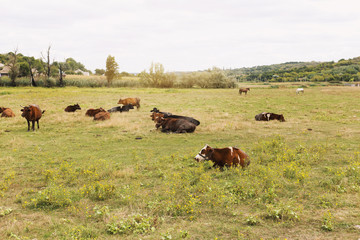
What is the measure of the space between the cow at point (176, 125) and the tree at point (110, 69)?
162ft

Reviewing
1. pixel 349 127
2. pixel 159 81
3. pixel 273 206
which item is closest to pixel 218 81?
pixel 159 81

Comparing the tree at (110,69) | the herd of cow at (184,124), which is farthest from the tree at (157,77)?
the herd of cow at (184,124)

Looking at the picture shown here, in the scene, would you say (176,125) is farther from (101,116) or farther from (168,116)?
(101,116)

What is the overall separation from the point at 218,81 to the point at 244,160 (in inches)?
2392

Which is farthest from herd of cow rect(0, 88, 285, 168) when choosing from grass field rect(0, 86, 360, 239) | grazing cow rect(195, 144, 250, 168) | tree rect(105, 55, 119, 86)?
tree rect(105, 55, 119, 86)

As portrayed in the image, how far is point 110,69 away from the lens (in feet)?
192

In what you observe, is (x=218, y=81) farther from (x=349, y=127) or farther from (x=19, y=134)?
(x=19, y=134)

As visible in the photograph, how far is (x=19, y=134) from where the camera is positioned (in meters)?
11.8

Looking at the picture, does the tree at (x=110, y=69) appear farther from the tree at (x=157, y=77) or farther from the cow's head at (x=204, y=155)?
the cow's head at (x=204, y=155)

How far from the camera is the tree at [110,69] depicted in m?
58.5

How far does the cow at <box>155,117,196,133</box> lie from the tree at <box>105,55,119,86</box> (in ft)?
162

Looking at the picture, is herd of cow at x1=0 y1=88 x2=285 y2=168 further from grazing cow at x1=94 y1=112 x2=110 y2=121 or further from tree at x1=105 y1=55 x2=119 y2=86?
tree at x1=105 y1=55 x2=119 y2=86

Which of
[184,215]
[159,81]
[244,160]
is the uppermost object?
[159,81]

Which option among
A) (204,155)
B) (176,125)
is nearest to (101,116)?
(176,125)
